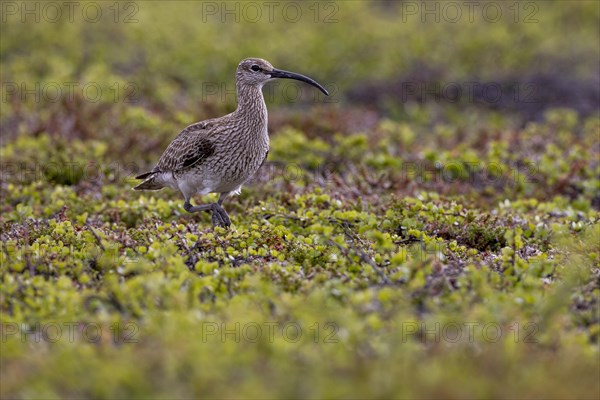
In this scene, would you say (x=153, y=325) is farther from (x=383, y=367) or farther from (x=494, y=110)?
(x=494, y=110)

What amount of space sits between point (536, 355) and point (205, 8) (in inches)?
678

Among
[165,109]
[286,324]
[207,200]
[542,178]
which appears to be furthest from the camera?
[165,109]

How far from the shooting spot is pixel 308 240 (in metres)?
7.87

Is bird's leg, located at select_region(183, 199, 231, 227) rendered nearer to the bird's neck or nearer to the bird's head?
the bird's neck

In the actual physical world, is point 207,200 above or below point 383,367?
below

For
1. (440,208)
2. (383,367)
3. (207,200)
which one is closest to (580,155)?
(440,208)

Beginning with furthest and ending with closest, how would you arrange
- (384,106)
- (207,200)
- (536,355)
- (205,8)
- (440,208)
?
(205,8) → (384,106) → (207,200) → (440,208) → (536,355)

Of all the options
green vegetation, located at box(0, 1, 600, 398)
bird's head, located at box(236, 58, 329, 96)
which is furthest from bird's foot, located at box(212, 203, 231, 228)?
bird's head, located at box(236, 58, 329, 96)

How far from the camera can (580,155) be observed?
1189 cm

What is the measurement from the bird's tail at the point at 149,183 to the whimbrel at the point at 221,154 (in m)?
0.26

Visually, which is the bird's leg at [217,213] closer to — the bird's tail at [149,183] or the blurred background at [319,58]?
the bird's tail at [149,183]

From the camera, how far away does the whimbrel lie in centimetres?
902

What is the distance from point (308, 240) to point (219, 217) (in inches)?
57.0

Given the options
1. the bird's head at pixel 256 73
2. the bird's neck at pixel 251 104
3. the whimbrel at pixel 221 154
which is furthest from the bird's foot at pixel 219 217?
the bird's head at pixel 256 73
